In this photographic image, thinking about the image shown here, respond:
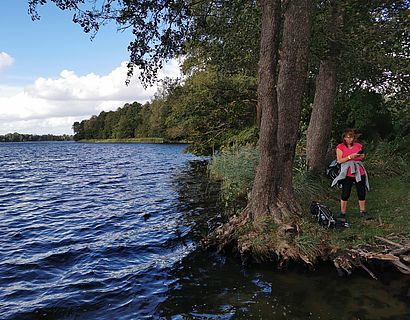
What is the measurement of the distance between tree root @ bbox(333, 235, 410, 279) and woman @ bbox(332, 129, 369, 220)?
1701mm

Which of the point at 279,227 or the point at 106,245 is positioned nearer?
the point at 279,227

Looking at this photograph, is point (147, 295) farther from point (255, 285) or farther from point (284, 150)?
point (284, 150)

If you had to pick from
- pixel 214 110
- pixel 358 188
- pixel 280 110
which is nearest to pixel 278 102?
pixel 280 110

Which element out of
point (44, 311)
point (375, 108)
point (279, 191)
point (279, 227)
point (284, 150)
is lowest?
point (44, 311)

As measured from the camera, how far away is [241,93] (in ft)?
63.4

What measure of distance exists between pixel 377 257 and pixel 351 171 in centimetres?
254

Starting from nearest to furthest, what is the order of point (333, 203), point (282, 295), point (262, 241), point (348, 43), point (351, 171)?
point (282, 295)
point (262, 241)
point (351, 171)
point (333, 203)
point (348, 43)

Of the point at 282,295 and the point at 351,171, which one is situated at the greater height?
the point at 351,171

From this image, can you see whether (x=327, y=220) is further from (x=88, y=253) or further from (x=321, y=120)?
(x=321, y=120)

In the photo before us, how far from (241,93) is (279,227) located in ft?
41.6

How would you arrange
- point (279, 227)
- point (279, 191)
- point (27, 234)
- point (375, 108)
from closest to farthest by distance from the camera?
point (279, 227) < point (279, 191) < point (27, 234) < point (375, 108)

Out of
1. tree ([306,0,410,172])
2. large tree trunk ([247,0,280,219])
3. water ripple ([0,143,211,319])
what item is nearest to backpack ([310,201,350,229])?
large tree trunk ([247,0,280,219])

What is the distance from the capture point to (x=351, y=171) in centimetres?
857

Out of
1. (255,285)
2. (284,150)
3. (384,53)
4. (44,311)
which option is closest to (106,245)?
(44,311)
